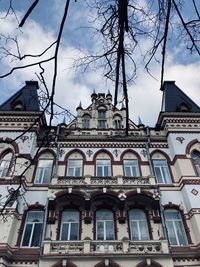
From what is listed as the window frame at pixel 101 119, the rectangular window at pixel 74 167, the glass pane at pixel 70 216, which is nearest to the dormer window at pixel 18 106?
the rectangular window at pixel 74 167

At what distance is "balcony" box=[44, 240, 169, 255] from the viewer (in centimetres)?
1127

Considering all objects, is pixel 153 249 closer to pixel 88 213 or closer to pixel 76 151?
pixel 88 213

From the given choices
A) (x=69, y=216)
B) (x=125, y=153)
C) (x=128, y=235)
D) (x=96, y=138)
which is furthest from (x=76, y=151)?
(x=128, y=235)

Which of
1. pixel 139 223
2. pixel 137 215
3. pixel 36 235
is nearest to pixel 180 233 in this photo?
pixel 139 223

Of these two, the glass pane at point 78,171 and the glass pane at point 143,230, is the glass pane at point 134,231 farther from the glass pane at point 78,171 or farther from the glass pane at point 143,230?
the glass pane at point 78,171

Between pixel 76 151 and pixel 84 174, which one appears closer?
pixel 84 174

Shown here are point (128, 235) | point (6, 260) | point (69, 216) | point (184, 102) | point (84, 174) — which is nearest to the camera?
point (6, 260)

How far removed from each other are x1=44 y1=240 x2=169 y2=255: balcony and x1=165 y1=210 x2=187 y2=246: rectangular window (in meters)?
1.16

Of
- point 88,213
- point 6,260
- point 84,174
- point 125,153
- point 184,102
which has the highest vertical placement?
point 184,102

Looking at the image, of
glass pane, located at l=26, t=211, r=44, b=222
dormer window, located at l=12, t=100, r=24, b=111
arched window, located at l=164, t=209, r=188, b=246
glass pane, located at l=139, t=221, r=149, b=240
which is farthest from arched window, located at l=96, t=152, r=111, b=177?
dormer window, located at l=12, t=100, r=24, b=111

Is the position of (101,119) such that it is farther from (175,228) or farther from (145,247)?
(145,247)

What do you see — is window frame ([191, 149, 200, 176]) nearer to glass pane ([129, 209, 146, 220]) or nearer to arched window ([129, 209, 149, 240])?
glass pane ([129, 209, 146, 220])

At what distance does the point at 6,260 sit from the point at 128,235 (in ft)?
17.5

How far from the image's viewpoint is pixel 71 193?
13188 mm
